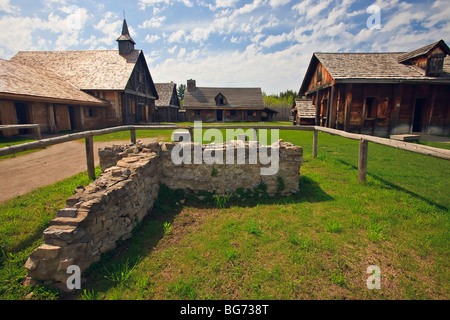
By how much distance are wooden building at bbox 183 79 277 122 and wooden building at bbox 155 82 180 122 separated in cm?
261

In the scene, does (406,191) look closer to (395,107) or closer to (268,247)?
(268,247)

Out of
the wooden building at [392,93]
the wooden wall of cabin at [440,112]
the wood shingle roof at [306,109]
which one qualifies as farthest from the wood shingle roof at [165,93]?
the wooden wall of cabin at [440,112]

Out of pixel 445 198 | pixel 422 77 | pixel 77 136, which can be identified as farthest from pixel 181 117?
pixel 445 198

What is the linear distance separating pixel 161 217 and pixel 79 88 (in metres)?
21.0

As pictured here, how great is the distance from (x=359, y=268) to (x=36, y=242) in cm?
451

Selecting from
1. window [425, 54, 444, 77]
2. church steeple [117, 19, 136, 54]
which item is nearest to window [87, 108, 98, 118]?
church steeple [117, 19, 136, 54]

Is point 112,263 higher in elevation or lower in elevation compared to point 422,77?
lower

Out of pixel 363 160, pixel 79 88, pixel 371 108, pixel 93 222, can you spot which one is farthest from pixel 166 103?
pixel 93 222

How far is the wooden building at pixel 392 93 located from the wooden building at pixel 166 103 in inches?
1027

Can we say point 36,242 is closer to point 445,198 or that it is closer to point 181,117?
point 445,198

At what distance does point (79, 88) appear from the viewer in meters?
19.8

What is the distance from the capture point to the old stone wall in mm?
2482

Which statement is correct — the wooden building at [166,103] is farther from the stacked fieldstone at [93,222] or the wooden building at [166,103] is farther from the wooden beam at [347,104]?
the stacked fieldstone at [93,222]

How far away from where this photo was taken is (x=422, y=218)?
12.6 feet
